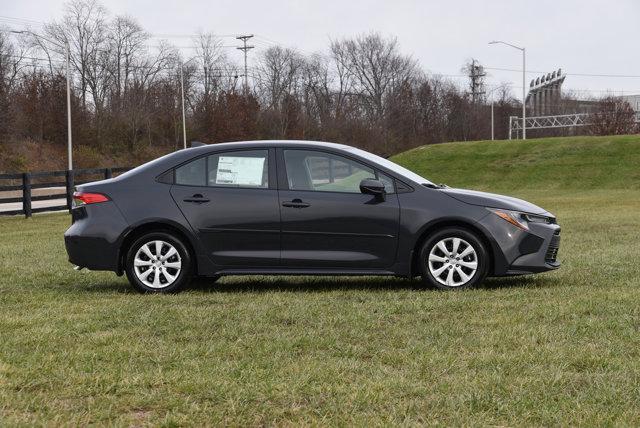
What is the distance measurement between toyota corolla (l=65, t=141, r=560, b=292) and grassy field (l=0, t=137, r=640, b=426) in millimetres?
290

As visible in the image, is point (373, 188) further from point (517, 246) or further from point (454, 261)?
point (517, 246)

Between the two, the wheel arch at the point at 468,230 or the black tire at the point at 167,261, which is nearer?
the wheel arch at the point at 468,230

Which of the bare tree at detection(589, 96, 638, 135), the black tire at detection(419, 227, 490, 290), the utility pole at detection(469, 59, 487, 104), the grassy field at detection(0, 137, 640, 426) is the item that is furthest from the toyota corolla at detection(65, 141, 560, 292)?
the utility pole at detection(469, 59, 487, 104)

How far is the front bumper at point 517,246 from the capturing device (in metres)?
8.45

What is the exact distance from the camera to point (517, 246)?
8492 mm

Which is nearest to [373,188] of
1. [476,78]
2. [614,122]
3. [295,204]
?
[295,204]

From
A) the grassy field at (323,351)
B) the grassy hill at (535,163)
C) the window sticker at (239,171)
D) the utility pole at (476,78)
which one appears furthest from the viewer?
the utility pole at (476,78)

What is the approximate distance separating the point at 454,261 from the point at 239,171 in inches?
88.7

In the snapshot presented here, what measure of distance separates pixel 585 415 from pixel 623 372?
893mm

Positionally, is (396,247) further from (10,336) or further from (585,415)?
A: (585,415)

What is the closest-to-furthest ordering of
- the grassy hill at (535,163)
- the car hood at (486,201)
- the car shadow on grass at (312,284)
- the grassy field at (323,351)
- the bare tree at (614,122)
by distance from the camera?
the grassy field at (323,351) < the car hood at (486,201) < the car shadow on grass at (312,284) < the grassy hill at (535,163) < the bare tree at (614,122)

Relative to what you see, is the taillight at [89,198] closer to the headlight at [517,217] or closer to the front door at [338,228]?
the front door at [338,228]

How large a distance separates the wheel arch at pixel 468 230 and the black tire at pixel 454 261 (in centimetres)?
6

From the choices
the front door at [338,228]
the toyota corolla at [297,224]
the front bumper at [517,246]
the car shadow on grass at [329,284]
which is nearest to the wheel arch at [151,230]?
the toyota corolla at [297,224]
